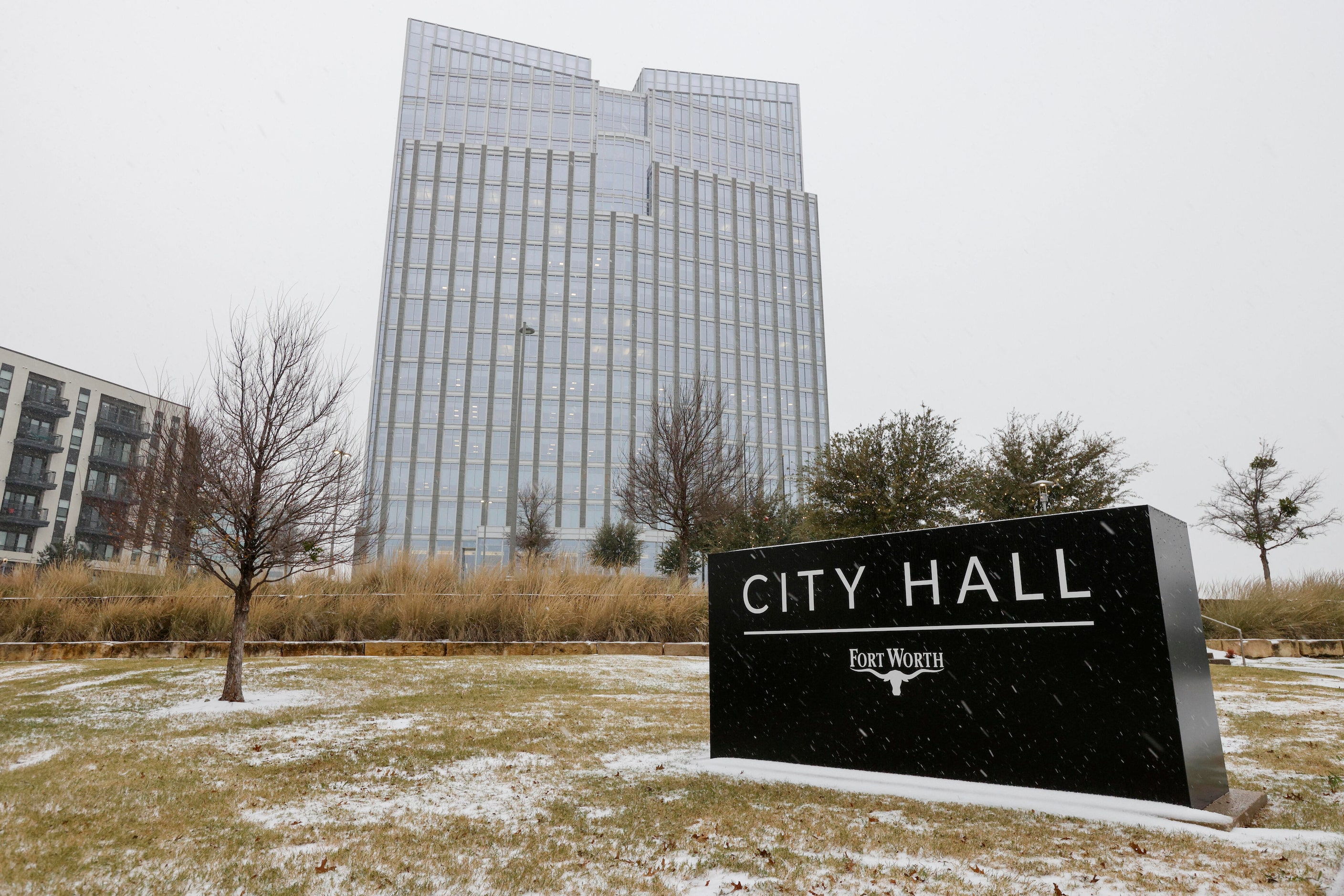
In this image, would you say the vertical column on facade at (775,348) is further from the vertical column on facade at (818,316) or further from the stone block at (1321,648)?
the stone block at (1321,648)

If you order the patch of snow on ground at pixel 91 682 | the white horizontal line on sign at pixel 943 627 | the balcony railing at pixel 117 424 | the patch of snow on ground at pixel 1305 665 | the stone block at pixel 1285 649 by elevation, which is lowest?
the patch of snow on ground at pixel 1305 665

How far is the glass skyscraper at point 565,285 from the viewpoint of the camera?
6062 cm

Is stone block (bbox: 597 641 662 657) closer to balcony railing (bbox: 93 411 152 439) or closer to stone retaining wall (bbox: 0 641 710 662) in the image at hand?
stone retaining wall (bbox: 0 641 710 662)

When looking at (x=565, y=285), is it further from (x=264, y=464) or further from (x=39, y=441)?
(x=264, y=464)

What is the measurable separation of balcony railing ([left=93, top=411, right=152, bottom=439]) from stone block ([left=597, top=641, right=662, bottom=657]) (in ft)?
202

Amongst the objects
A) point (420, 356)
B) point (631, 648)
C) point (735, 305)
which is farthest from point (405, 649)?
point (735, 305)

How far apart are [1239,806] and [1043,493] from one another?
19.5 metres

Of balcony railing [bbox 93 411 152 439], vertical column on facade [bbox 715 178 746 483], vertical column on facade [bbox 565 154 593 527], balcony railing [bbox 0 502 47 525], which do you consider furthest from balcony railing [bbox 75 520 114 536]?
vertical column on facade [bbox 715 178 746 483]

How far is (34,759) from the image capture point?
4656 mm

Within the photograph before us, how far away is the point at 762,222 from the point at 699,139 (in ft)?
39.6

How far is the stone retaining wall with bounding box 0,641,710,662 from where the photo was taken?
11.0 metres

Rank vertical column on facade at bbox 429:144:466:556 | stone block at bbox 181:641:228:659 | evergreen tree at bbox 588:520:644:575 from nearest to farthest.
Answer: stone block at bbox 181:641:228:659 → evergreen tree at bbox 588:520:644:575 → vertical column on facade at bbox 429:144:466:556

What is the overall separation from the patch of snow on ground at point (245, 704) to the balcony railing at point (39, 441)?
6371 cm

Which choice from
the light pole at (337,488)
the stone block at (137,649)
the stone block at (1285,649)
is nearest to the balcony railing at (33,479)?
the stone block at (137,649)
